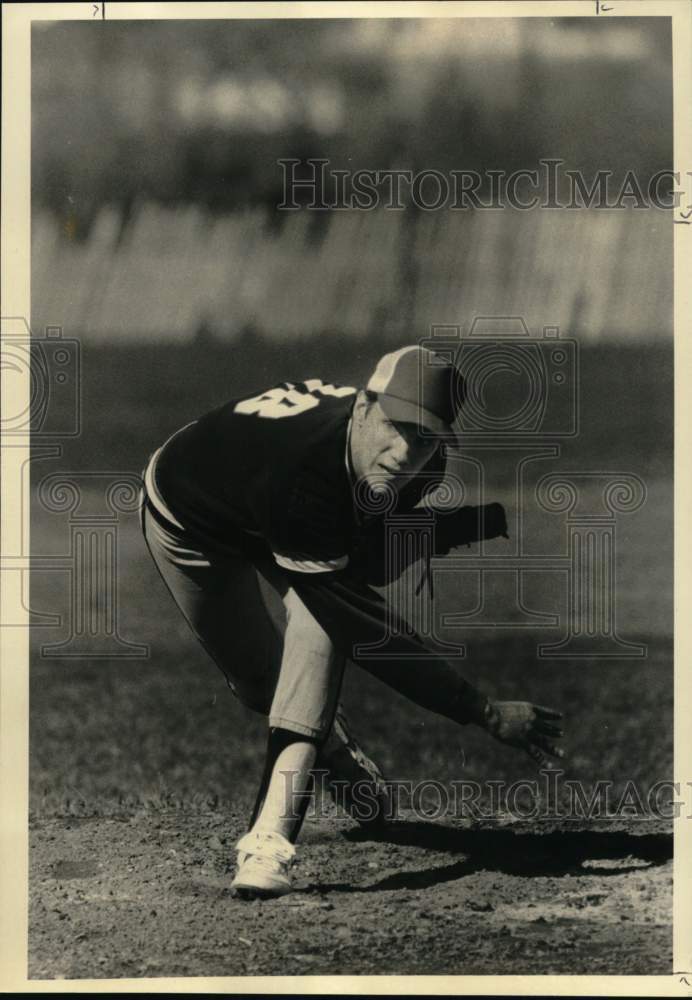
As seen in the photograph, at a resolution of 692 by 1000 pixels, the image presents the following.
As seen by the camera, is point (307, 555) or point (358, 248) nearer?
point (307, 555)

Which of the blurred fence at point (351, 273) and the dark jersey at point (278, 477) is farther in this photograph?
the blurred fence at point (351, 273)

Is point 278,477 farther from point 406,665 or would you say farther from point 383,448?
point 406,665

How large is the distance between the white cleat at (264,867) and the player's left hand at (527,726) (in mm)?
920

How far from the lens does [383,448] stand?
4.16 metres

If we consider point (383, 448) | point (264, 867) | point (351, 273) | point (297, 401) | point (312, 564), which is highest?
point (351, 273)

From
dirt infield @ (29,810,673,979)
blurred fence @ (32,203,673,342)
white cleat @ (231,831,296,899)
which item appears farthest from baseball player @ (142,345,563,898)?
blurred fence @ (32,203,673,342)

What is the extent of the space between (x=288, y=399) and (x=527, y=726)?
1570mm

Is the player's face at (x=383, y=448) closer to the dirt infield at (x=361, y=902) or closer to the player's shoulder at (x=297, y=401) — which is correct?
the player's shoulder at (x=297, y=401)

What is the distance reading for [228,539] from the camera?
422cm

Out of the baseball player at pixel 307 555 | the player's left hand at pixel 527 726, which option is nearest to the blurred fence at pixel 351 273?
the baseball player at pixel 307 555

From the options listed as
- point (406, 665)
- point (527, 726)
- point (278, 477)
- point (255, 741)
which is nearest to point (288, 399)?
point (278, 477)

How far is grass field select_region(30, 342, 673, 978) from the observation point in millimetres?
4195

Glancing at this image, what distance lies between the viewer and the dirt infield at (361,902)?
4121 mm

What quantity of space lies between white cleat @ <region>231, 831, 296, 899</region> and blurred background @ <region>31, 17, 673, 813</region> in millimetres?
265
